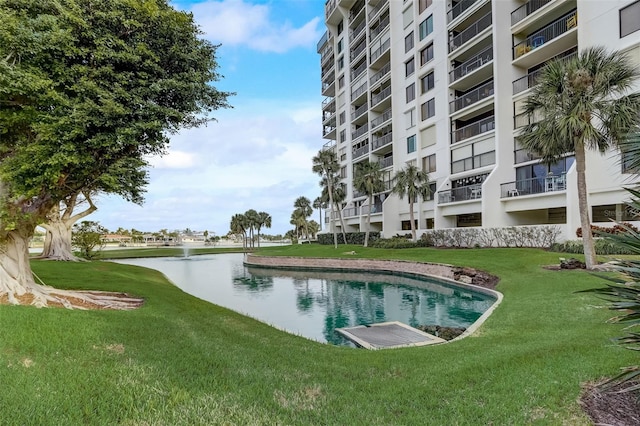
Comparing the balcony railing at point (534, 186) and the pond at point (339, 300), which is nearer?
the pond at point (339, 300)

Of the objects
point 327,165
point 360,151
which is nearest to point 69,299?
point 327,165

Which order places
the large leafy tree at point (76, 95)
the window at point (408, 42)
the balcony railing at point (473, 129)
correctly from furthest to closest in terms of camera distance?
1. the window at point (408, 42)
2. the balcony railing at point (473, 129)
3. the large leafy tree at point (76, 95)

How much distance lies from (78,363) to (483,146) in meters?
29.0

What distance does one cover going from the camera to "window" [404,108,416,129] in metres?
35.5

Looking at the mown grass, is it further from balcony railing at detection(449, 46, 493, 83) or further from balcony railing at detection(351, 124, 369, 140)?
balcony railing at detection(351, 124, 369, 140)

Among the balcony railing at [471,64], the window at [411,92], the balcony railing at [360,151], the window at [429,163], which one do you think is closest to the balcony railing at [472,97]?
the balcony railing at [471,64]

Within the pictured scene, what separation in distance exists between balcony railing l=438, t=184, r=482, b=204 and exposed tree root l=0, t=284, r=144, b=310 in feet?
78.5

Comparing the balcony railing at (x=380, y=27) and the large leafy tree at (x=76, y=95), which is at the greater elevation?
the balcony railing at (x=380, y=27)

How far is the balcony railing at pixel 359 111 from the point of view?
44.3m

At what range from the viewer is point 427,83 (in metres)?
34.2

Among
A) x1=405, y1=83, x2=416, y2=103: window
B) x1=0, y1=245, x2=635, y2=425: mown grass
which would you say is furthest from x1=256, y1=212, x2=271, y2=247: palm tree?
x1=0, y1=245, x2=635, y2=425: mown grass

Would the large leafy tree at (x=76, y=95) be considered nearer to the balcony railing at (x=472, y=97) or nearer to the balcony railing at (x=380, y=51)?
the balcony railing at (x=472, y=97)

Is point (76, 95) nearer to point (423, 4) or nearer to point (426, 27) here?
point (426, 27)

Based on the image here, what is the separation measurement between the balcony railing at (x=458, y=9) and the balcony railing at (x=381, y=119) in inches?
434
